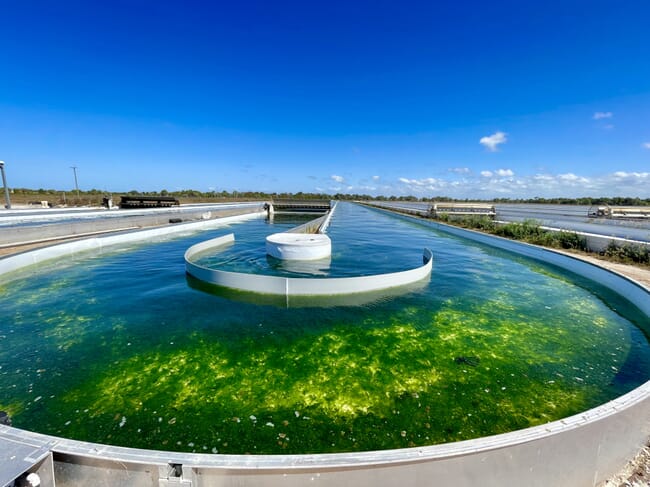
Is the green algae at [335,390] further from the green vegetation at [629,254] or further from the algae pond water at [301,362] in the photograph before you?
the green vegetation at [629,254]

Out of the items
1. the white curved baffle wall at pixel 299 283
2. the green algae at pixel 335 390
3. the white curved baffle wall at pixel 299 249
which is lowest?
the green algae at pixel 335 390

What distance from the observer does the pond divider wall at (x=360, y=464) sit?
1.47m

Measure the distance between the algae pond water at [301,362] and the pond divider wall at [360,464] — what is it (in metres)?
0.68

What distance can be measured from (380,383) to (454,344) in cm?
156

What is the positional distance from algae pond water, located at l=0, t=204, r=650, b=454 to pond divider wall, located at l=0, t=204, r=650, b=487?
2.24 feet

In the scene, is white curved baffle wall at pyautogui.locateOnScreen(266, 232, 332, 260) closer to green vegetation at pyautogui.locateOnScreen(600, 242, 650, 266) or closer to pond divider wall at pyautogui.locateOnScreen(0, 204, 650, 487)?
pond divider wall at pyautogui.locateOnScreen(0, 204, 650, 487)

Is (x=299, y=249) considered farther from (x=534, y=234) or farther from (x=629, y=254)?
(x=534, y=234)

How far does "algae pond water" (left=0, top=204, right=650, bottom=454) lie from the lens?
243 cm

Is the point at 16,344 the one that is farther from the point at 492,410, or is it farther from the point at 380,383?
the point at 492,410

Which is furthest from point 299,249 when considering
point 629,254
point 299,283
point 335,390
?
point 629,254

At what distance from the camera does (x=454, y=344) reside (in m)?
3.96

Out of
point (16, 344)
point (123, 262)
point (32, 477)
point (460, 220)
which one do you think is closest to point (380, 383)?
point (32, 477)

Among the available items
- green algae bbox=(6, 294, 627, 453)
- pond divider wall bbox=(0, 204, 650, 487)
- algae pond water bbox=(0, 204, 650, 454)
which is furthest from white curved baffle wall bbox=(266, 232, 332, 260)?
pond divider wall bbox=(0, 204, 650, 487)

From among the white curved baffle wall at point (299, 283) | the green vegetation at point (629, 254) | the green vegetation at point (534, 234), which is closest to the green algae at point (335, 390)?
the white curved baffle wall at point (299, 283)
